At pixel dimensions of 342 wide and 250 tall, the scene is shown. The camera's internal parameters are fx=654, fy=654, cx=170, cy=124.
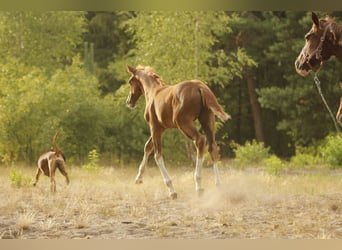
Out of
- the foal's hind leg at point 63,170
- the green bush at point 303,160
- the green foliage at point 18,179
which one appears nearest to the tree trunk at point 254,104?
the green bush at point 303,160

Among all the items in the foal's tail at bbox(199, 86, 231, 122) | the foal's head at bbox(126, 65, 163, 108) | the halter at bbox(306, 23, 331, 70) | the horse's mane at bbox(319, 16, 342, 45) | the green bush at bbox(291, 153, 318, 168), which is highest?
the horse's mane at bbox(319, 16, 342, 45)

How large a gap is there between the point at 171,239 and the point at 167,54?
1831 mm

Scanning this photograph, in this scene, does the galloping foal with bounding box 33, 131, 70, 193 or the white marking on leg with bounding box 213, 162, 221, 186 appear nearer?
the white marking on leg with bounding box 213, 162, 221, 186

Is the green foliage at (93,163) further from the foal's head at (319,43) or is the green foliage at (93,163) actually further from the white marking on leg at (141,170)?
the foal's head at (319,43)

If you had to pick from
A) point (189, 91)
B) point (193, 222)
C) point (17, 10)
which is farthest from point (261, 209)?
point (17, 10)

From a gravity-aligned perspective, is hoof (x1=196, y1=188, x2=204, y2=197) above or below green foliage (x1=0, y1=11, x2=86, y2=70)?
below

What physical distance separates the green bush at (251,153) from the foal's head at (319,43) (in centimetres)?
106

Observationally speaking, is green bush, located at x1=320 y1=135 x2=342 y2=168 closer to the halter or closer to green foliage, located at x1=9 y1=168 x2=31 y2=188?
the halter

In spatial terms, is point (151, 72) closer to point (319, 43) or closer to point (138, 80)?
point (138, 80)

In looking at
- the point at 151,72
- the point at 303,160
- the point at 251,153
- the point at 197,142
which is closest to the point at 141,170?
the point at 197,142

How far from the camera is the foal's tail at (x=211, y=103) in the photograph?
16.3 ft

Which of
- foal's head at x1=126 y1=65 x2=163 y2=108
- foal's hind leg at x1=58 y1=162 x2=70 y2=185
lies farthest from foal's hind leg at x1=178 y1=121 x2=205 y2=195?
foal's hind leg at x1=58 y1=162 x2=70 y2=185

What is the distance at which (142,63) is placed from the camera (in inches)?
229

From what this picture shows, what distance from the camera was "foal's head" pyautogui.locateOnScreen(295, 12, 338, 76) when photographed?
473 centimetres
